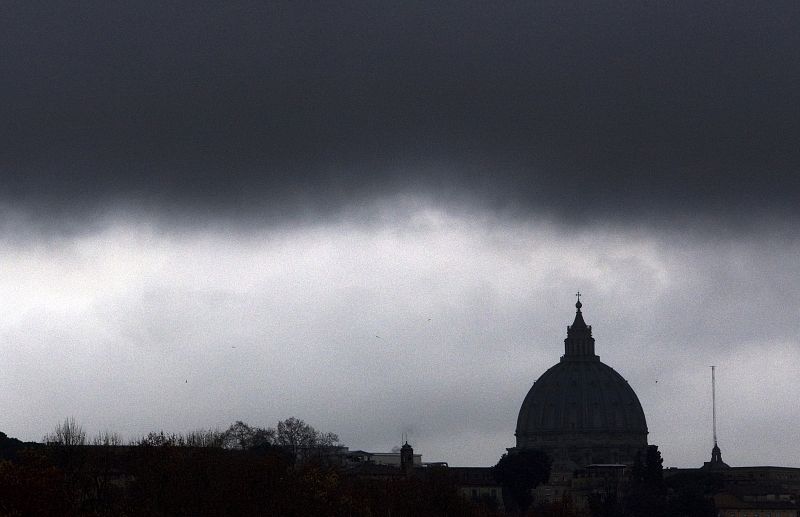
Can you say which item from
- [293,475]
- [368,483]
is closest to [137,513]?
[293,475]

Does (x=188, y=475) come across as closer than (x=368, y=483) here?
Yes

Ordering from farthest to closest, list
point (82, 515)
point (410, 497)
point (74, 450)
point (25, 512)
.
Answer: point (410, 497) → point (74, 450) → point (82, 515) → point (25, 512)

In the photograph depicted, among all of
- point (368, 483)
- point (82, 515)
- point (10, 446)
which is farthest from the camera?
point (10, 446)

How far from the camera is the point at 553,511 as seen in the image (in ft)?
585

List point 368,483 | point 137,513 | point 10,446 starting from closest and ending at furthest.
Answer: point 137,513
point 368,483
point 10,446

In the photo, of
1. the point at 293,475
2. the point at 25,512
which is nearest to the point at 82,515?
the point at 25,512

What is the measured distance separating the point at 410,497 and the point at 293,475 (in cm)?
1224

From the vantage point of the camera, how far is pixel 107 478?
118m

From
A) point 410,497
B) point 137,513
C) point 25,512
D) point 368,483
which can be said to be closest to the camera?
point 25,512

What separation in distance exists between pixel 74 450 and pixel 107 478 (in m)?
5.98

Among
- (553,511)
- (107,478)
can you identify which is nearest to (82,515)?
(107,478)

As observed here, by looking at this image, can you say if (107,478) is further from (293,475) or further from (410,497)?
(410,497)

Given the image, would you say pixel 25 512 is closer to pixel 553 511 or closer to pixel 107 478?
pixel 107 478

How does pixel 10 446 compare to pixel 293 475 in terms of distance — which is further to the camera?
pixel 10 446
